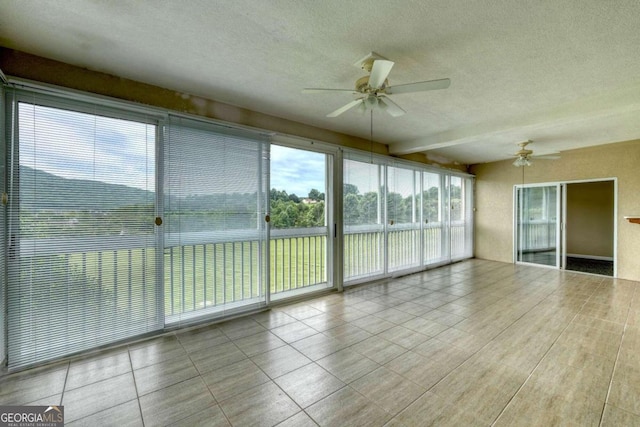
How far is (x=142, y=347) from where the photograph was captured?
263 centimetres

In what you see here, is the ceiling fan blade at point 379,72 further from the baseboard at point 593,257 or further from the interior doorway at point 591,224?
the baseboard at point 593,257

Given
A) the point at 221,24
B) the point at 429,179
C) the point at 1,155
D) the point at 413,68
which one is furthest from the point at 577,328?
the point at 1,155

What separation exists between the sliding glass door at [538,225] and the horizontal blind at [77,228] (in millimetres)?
7661

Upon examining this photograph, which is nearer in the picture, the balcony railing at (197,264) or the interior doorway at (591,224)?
the balcony railing at (197,264)

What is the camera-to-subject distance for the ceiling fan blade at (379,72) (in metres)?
1.92

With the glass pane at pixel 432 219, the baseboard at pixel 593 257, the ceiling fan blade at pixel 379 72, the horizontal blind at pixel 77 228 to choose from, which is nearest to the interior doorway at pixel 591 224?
the baseboard at pixel 593 257

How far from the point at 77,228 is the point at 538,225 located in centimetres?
839

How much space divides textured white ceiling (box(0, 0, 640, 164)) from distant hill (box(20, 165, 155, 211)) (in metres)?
1.07

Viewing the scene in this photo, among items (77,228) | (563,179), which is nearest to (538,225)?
(563,179)

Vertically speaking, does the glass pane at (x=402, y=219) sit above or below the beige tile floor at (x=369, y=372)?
above

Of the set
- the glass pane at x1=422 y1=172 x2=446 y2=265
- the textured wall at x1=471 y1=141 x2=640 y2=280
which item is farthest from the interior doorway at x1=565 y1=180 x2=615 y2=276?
the glass pane at x1=422 y1=172 x2=446 y2=265

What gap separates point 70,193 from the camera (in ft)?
7.81

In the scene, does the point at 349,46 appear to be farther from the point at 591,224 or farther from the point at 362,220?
the point at 591,224

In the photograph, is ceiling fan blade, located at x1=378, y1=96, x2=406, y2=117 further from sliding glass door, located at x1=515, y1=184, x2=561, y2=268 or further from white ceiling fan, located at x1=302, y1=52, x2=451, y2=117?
sliding glass door, located at x1=515, y1=184, x2=561, y2=268
